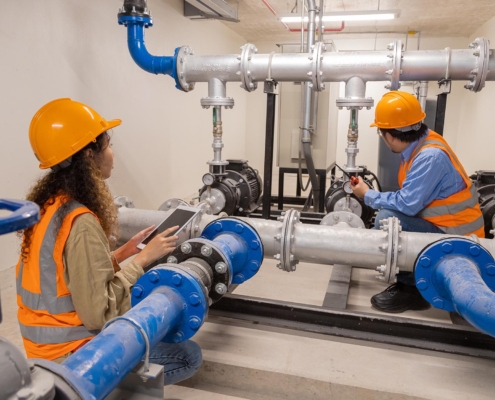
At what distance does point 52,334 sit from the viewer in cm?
115

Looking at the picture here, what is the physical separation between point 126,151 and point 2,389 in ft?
11.9

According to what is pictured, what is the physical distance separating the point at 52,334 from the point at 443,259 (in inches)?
49.7

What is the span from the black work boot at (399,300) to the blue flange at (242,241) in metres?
0.99

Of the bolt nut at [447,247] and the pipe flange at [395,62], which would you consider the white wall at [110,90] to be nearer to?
the pipe flange at [395,62]

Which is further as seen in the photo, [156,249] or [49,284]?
[156,249]

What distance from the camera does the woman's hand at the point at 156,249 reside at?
138 centimetres

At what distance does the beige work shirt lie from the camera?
3.61 feet

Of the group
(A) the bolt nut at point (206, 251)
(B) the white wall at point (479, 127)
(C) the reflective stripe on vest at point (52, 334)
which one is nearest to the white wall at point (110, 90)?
(C) the reflective stripe on vest at point (52, 334)

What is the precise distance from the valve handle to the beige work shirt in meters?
0.65

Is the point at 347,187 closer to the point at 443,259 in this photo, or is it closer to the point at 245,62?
the point at 245,62

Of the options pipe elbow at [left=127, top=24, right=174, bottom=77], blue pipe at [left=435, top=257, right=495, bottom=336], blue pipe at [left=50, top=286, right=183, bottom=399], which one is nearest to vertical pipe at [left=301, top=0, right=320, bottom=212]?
pipe elbow at [left=127, top=24, right=174, bottom=77]

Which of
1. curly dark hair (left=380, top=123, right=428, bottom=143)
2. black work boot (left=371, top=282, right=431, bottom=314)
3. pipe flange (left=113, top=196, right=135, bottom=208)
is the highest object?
curly dark hair (left=380, top=123, right=428, bottom=143)

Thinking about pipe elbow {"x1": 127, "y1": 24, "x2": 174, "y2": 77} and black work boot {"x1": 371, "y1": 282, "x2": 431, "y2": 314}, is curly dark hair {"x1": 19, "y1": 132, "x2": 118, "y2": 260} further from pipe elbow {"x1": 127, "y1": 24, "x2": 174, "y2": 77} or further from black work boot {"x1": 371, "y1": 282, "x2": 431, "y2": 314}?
pipe elbow {"x1": 127, "y1": 24, "x2": 174, "y2": 77}

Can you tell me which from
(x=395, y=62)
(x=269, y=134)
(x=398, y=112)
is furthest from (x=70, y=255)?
(x=395, y=62)
